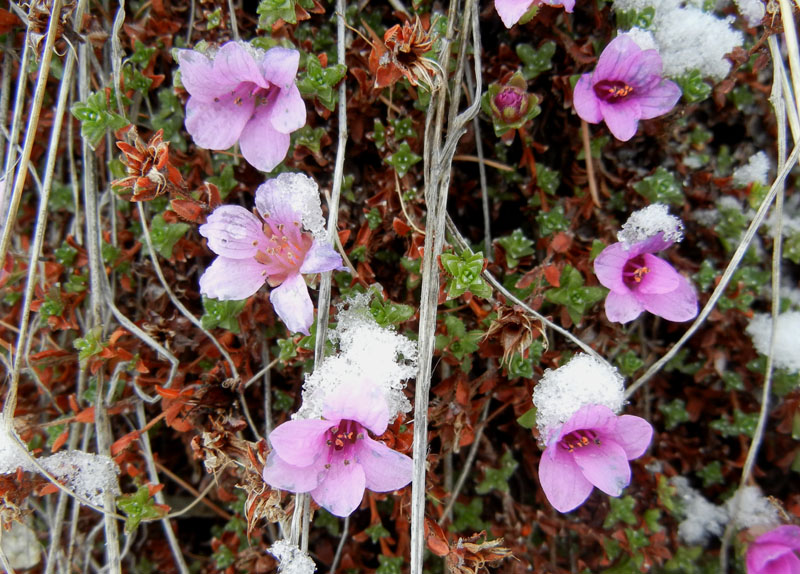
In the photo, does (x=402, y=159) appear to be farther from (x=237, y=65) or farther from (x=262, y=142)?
(x=237, y=65)

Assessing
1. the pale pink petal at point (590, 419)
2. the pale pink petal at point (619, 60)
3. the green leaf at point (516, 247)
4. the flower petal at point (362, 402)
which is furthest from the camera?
the green leaf at point (516, 247)

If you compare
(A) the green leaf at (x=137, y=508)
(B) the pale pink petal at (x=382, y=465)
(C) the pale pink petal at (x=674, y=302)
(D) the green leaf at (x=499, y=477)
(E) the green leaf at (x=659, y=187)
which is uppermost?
(E) the green leaf at (x=659, y=187)

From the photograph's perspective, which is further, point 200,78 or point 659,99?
point 659,99

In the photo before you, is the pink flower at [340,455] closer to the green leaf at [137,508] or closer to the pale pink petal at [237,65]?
the green leaf at [137,508]

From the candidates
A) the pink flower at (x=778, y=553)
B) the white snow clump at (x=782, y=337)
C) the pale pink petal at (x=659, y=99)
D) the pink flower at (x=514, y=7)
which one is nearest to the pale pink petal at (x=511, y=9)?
the pink flower at (x=514, y=7)

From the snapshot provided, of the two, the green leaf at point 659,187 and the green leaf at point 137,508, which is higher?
the green leaf at point 659,187

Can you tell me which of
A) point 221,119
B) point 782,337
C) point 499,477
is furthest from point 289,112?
point 782,337

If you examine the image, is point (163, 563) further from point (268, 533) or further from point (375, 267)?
point (375, 267)
